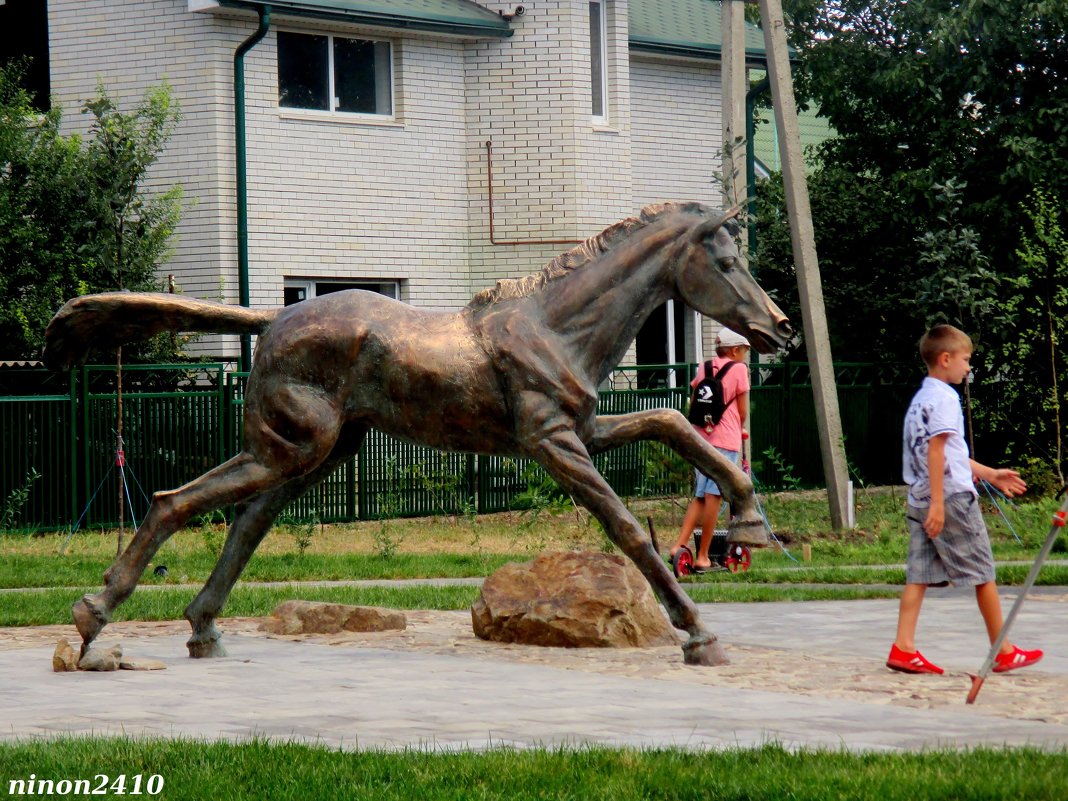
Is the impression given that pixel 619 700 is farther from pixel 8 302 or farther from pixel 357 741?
pixel 8 302

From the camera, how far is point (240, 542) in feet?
30.6

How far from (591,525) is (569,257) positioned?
28.4 ft

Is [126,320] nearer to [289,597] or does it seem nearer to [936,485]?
[289,597]

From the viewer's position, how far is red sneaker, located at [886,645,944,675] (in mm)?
8453

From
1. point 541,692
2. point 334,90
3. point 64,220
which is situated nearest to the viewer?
point 541,692

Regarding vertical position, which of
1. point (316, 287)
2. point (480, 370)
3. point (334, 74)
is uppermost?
point (334, 74)

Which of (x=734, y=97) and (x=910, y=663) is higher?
(x=734, y=97)

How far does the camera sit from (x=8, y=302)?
62.0ft

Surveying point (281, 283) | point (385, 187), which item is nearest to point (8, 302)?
point (281, 283)

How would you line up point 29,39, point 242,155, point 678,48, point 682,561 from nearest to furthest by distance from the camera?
point 682,561
point 242,155
point 29,39
point 678,48

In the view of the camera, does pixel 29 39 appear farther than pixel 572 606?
Yes

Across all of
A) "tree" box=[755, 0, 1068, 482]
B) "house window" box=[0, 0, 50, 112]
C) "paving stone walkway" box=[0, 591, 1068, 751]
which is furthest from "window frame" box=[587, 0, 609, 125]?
"paving stone walkway" box=[0, 591, 1068, 751]

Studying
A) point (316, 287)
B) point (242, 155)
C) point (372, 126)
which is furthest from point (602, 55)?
point (242, 155)

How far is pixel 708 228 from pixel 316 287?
13.8 metres
